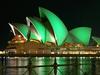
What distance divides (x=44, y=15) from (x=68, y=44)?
57.6 feet

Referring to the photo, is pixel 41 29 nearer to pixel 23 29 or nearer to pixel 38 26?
pixel 38 26

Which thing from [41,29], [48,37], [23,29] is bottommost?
[48,37]

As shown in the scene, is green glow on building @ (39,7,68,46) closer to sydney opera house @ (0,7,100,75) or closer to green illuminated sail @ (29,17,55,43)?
sydney opera house @ (0,7,100,75)

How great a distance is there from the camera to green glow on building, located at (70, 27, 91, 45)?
7169 centimetres

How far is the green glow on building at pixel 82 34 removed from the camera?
7169 cm

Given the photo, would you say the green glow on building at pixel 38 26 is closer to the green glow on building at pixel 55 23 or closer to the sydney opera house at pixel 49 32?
the sydney opera house at pixel 49 32

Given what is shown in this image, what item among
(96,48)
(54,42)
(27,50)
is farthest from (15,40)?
(96,48)

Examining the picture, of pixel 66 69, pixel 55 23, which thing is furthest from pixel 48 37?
pixel 66 69

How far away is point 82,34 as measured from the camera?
237 feet

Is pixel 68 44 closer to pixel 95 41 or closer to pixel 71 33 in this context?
pixel 71 33

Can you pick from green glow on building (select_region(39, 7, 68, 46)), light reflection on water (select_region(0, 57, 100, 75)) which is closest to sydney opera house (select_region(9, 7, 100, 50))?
green glow on building (select_region(39, 7, 68, 46))

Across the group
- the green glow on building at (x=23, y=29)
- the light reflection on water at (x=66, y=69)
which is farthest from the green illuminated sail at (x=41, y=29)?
the light reflection on water at (x=66, y=69)

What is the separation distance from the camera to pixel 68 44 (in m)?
77.6

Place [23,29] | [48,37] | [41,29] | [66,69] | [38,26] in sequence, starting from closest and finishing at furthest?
[66,69]
[38,26]
[41,29]
[48,37]
[23,29]
